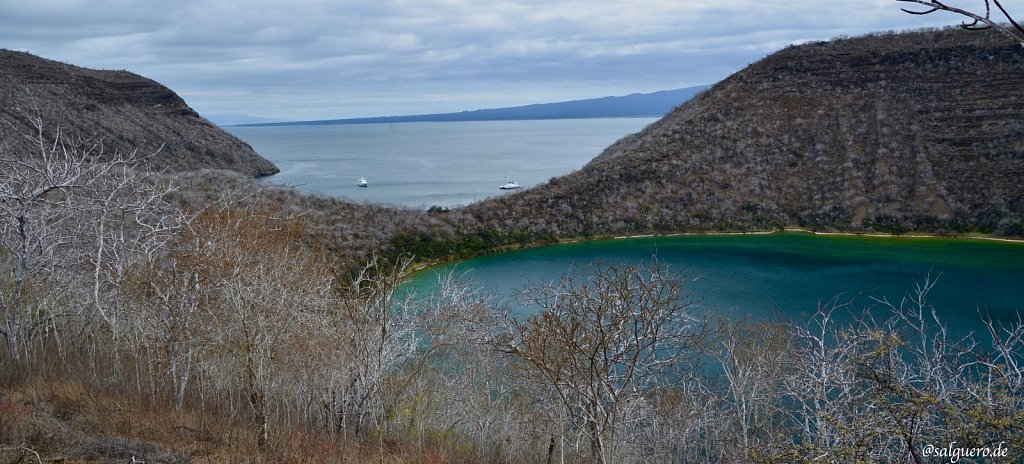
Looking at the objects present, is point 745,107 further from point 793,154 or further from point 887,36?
point 887,36

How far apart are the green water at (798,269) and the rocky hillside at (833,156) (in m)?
2.95

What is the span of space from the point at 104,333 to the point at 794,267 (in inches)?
1166

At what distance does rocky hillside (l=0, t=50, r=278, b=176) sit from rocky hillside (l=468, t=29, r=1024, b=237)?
35.2 metres

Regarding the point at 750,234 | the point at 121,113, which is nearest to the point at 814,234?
the point at 750,234

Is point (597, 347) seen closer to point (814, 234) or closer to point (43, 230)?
point (43, 230)

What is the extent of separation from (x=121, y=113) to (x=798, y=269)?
63.7m

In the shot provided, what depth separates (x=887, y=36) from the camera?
59094 mm

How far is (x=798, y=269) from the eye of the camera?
33.1 meters

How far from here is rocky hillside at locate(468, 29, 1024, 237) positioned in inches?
1763

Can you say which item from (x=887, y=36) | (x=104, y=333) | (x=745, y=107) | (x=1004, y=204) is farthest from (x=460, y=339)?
(x=887, y=36)

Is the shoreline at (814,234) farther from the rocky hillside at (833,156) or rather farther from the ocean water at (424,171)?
the ocean water at (424,171)

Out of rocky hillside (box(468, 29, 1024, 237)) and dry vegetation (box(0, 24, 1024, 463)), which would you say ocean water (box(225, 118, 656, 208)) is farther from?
dry vegetation (box(0, 24, 1024, 463))

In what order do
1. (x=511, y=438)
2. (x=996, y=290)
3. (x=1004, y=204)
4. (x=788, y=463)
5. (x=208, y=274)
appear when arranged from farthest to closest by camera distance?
(x=1004, y=204)
(x=996, y=290)
(x=511, y=438)
(x=208, y=274)
(x=788, y=463)

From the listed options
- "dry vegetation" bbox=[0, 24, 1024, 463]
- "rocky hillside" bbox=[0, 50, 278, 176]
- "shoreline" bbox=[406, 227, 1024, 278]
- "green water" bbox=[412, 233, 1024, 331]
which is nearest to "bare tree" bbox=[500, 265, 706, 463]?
"dry vegetation" bbox=[0, 24, 1024, 463]
